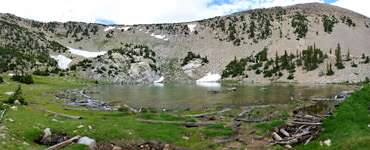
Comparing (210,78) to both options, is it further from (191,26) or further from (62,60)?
(62,60)

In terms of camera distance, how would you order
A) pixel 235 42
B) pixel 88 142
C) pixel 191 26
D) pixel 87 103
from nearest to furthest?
pixel 88 142
pixel 87 103
pixel 235 42
pixel 191 26

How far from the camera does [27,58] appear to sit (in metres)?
74.6

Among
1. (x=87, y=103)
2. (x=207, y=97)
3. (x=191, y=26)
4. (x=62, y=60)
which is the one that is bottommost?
(x=207, y=97)

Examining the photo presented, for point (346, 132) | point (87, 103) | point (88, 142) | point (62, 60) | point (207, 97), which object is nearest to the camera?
point (88, 142)

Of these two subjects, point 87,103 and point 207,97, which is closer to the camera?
point 87,103

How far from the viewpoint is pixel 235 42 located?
135m

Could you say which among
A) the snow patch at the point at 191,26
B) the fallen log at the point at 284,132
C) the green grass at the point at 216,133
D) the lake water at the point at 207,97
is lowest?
the lake water at the point at 207,97

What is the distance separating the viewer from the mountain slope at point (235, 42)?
286 feet

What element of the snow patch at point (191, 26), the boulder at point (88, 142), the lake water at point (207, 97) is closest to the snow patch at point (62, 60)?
the lake water at point (207, 97)

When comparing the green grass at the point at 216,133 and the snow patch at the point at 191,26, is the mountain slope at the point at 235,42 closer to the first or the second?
the snow patch at the point at 191,26

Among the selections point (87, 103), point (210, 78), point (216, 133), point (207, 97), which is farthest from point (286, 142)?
point (210, 78)

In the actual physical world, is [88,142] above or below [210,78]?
above

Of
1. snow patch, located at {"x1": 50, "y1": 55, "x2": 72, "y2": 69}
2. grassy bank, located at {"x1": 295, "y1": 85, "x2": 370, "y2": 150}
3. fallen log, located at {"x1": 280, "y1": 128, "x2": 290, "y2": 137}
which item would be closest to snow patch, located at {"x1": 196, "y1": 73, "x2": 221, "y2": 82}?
snow patch, located at {"x1": 50, "y1": 55, "x2": 72, "y2": 69}

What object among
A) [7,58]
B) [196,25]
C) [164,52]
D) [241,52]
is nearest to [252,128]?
[7,58]
